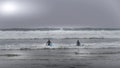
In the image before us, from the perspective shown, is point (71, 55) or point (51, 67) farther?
point (71, 55)

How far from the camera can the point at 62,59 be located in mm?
24969

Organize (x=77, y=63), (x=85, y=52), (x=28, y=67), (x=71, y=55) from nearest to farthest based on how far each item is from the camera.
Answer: (x=28, y=67) < (x=77, y=63) < (x=71, y=55) < (x=85, y=52)

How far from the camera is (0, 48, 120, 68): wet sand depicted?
22188 millimetres

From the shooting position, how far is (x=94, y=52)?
29109mm

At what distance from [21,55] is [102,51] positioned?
8.64 meters

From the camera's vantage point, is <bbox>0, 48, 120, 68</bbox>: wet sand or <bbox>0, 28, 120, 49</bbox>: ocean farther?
<bbox>0, 28, 120, 49</bbox>: ocean

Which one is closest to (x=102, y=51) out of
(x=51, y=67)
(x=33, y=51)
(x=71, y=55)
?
(x=71, y=55)

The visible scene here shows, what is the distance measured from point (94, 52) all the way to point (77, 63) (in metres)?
6.48

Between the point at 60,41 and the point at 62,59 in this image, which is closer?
the point at 62,59

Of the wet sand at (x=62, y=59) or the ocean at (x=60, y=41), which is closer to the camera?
the wet sand at (x=62, y=59)

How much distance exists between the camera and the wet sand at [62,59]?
22.2m

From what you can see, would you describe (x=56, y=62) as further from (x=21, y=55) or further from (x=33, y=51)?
(x=33, y=51)

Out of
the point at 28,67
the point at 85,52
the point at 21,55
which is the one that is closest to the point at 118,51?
the point at 85,52

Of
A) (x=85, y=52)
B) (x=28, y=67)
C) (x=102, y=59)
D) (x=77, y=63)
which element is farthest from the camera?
(x=85, y=52)
